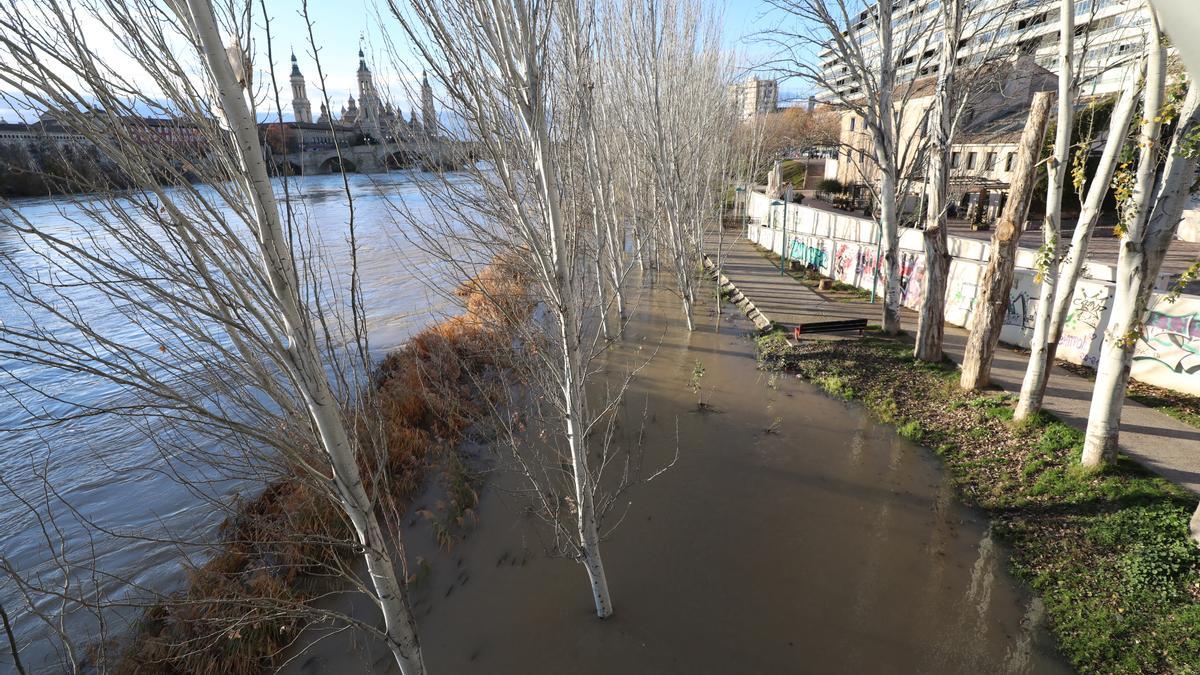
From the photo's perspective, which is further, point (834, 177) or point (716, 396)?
point (834, 177)

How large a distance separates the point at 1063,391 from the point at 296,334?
1033 cm

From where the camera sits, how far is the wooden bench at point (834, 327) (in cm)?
1194

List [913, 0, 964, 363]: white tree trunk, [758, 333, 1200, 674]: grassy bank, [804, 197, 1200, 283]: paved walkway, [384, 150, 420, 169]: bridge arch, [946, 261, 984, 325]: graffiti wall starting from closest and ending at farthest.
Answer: [758, 333, 1200, 674]: grassy bank → [384, 150, 420, 169]: bridge arch → [913, 0, 964, 363]: white tree trunk → [946, 261, 984, 325]: graffiti wall → [804, 197, 1200, 283]: paved walkway

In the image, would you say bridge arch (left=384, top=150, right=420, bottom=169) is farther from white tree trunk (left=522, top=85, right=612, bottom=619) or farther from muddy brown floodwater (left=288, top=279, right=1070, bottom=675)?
muddy brown floodwater (left=288, top=279, right=1070, bottom=675)

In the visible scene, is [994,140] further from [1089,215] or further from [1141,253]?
[1141,253]

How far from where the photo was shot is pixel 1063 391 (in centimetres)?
842

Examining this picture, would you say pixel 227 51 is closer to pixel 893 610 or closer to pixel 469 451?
pixel 893 610

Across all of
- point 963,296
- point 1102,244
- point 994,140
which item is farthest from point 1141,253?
point 994,140

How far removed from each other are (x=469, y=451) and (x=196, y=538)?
380cm

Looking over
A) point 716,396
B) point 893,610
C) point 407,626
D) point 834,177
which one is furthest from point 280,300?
point 834,177

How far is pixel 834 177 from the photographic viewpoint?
35625mm

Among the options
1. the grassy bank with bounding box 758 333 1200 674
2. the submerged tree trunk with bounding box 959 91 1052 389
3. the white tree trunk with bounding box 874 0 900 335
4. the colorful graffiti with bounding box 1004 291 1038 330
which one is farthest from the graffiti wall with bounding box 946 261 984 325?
the submerged tree trunk with bounding box 959 91 1052 389

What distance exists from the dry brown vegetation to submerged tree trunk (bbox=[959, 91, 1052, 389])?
6868 mm

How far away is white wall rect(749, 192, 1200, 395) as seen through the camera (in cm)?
802
